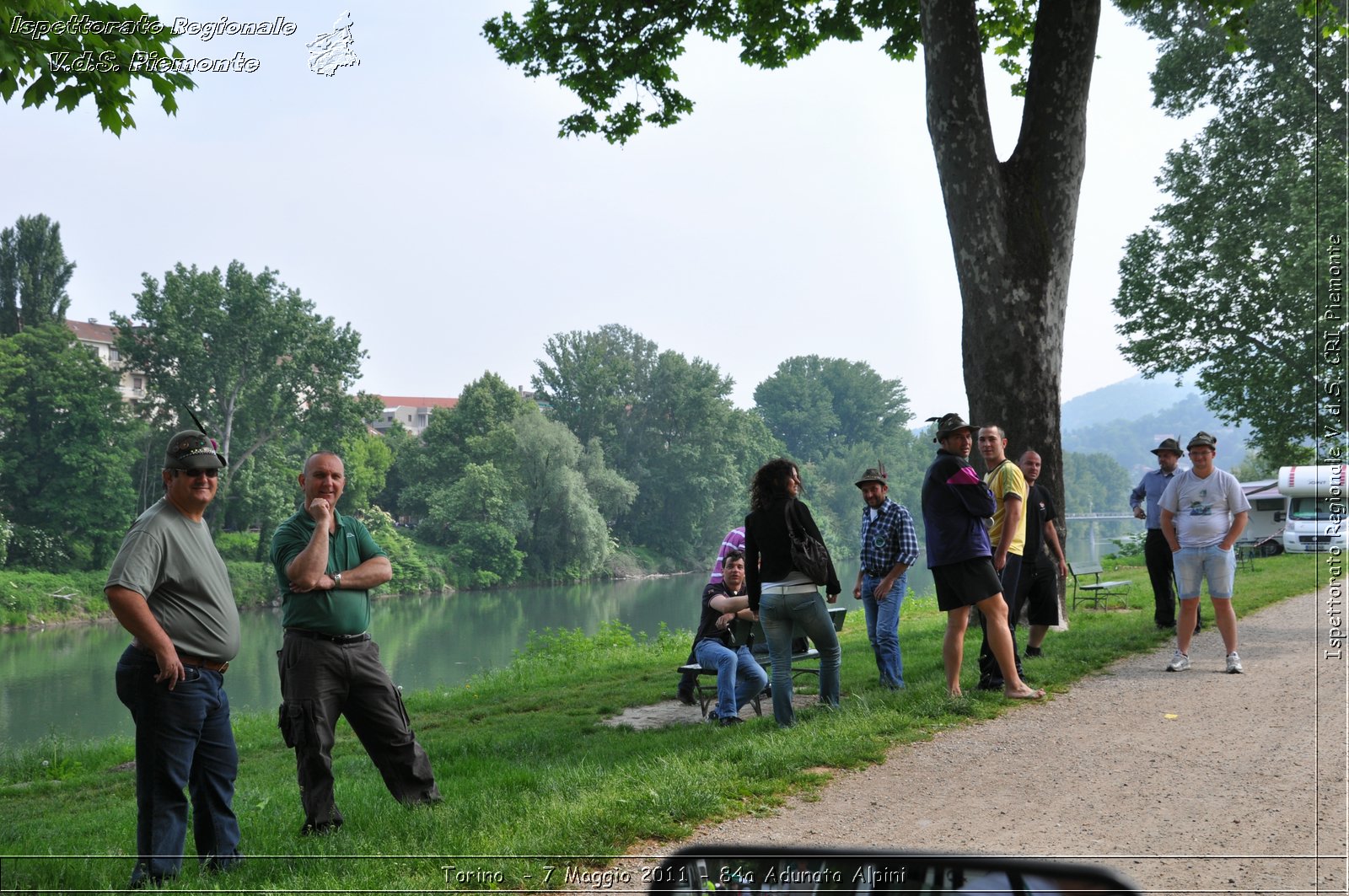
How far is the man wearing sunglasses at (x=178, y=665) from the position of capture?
468cm

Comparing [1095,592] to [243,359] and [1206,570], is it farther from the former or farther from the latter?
[243,359]

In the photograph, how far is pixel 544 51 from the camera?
567 inches

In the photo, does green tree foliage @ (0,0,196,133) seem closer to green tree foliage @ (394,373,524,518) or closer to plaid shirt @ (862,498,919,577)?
plaid shirt @ (862,498,919,577)

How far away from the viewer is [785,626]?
7.55m

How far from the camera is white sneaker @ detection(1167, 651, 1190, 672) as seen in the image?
894 centimetres

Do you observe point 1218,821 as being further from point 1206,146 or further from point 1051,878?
point 1206,146

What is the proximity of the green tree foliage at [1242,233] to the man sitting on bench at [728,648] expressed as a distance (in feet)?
70.7

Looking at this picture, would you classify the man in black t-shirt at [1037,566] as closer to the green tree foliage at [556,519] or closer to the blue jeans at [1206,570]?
the blue jeans at [1206,570]

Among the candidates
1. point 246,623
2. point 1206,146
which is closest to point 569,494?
point 246,623

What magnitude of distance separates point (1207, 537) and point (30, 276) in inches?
2357

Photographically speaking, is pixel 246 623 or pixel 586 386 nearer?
pixel 246 623

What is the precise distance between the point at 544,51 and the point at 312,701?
36.4ft

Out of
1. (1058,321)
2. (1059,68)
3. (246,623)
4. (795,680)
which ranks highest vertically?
(1059,68)

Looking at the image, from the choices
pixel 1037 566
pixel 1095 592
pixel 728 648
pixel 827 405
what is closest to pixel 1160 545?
pixel 1037 566
